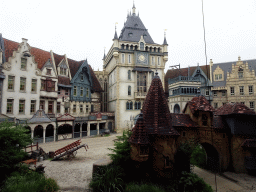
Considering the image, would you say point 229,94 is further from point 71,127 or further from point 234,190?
point 71,127

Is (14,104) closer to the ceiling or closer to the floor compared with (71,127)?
closer to the ceiling

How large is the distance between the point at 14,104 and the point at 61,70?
33.7 feet

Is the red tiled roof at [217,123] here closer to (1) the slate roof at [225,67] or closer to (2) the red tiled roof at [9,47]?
(1) the slate roof at [225,67]

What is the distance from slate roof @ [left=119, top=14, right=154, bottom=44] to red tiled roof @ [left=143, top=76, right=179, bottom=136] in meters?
29.2

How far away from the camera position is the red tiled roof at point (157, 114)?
9.38 metres

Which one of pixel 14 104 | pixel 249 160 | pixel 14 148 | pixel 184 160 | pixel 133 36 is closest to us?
pixel 184 160

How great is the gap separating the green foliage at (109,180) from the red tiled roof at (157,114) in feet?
10.0

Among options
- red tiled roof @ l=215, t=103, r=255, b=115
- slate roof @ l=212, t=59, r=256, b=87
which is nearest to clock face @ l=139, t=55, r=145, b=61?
slate roof @ l=212, t=59, r=256, b=87

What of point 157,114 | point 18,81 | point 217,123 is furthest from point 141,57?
point 157,114

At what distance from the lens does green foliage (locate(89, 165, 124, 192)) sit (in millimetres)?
8758

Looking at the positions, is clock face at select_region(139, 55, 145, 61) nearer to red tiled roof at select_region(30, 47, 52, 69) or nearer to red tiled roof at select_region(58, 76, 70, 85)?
red tiled roof at select_region(58, 76, 70, 85)

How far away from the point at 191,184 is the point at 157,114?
4310 mm

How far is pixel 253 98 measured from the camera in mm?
29594

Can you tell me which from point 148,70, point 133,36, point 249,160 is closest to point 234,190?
point 249,160
